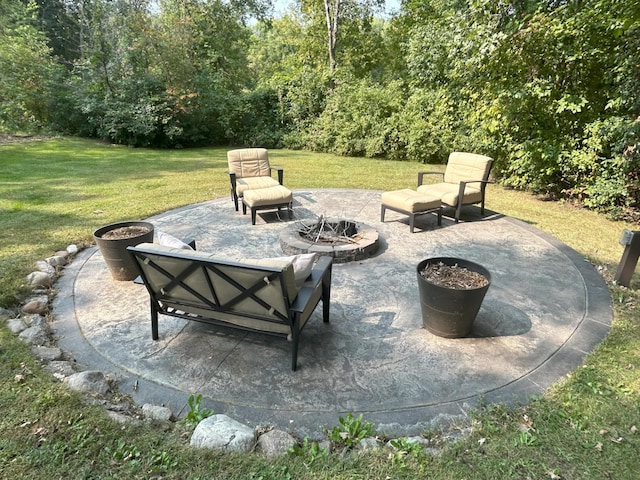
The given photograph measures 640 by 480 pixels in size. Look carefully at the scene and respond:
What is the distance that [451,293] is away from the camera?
2.55 m

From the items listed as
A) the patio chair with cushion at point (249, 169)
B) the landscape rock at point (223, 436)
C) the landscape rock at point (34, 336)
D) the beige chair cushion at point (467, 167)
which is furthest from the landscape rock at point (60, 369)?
the beige chair cushion at point (467, 167)

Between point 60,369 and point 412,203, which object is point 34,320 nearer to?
point 60,369

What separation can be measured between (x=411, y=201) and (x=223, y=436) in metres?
3.88

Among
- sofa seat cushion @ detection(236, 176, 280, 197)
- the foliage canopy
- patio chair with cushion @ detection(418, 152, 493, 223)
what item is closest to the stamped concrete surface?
patio chair with cushion @ detection(418, 152, 493, 223)

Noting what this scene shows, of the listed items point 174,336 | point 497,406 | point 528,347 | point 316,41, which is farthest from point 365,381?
point 316,41

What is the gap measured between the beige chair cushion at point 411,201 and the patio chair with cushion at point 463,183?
0.29 m

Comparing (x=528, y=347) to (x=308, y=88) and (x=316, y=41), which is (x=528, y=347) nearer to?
(x=308, y=88)

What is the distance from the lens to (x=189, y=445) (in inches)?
70.3

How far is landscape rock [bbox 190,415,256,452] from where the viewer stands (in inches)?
69.7

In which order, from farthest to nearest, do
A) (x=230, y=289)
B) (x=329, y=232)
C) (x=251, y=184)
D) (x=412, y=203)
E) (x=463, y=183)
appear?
1. (x=251, y=184)
2. (x=463, y=183)
3. (x=412, y=203)
4. (x=329, y=232)
5. (x=230, y=289)

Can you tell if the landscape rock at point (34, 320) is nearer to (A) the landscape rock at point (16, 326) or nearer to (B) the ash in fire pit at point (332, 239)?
(A) the landscape rock at point (16, 326)

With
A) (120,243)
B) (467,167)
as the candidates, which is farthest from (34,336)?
(467,167)

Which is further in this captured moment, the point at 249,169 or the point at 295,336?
the point at 249,169

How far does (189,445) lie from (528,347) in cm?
238
